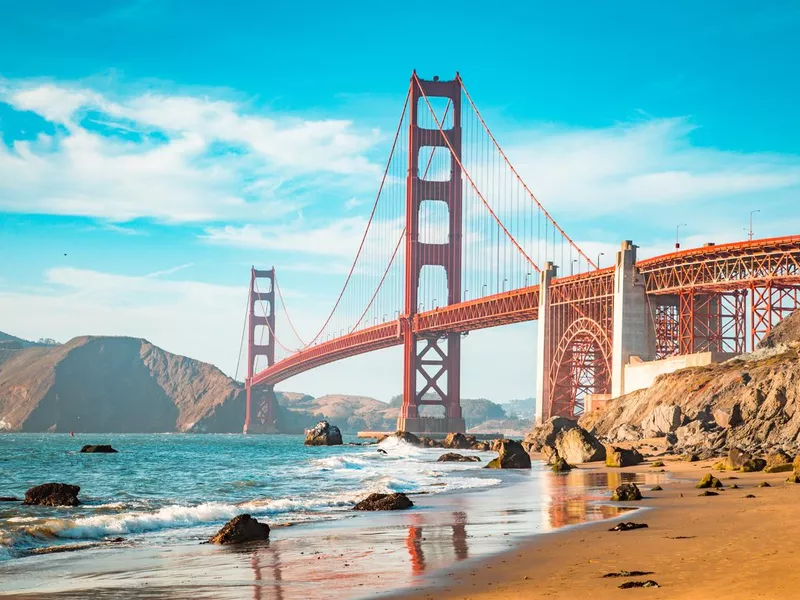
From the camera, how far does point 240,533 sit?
52.9 feet

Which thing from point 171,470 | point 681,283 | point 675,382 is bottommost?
point 171,470

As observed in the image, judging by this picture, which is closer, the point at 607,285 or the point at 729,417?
the point at 729,417

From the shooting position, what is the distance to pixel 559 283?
7112 cm

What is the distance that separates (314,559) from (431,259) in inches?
3383

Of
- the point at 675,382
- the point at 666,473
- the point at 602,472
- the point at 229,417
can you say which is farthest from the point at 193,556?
the point at 229,417

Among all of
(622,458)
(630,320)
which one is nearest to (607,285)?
(630,320)

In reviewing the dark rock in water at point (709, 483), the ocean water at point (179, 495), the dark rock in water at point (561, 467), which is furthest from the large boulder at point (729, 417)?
the dark rock in water at point (709, 483)

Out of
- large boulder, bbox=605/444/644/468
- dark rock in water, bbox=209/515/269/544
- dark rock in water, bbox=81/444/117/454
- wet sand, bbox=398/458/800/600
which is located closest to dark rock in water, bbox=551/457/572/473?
large boulder, bbox=605/444/644/468

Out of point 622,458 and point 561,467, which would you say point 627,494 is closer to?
point 561,467

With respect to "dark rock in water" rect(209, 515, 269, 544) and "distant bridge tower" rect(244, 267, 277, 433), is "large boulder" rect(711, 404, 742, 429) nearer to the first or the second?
"dark rock in water" rect(209, 515, 269, 544)

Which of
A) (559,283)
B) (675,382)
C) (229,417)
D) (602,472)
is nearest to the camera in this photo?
(602,472)

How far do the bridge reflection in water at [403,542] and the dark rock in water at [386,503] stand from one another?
701 mm

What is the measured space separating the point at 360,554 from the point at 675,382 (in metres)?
38.7

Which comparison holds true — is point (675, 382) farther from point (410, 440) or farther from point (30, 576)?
point (30, 576)
